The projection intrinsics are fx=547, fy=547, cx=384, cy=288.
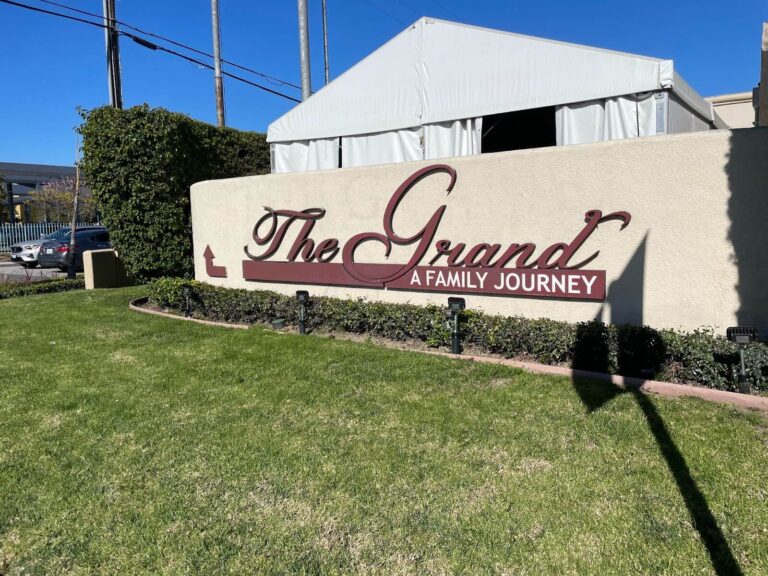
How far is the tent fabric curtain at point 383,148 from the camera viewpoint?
393 inches

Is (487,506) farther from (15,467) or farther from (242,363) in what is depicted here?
(242,363)

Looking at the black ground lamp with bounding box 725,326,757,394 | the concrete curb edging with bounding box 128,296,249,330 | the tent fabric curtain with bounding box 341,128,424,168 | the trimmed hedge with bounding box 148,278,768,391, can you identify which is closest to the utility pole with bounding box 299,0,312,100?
the tent fabric curtain with bounding box 341,128,424,168

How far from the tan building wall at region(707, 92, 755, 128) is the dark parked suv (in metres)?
19.7

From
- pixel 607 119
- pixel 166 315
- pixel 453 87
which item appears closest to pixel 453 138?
pixel 453 87

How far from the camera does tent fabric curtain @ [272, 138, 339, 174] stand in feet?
36.0

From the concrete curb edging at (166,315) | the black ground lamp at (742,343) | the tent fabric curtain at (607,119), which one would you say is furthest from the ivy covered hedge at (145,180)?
the black ground lamp at (742,343)

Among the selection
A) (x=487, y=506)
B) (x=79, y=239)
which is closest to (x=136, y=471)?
(x=487, y=506)

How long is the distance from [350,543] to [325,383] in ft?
8.27

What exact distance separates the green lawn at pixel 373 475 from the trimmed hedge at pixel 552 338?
20.9 inches

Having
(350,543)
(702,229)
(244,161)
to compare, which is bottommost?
(350,543)

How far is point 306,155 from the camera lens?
11.3m

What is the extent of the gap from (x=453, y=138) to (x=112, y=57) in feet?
36.8

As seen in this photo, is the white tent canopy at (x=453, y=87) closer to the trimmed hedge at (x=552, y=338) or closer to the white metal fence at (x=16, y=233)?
the trimmed hedge at (x=552, y=338)

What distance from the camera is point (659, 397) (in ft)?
15.3
